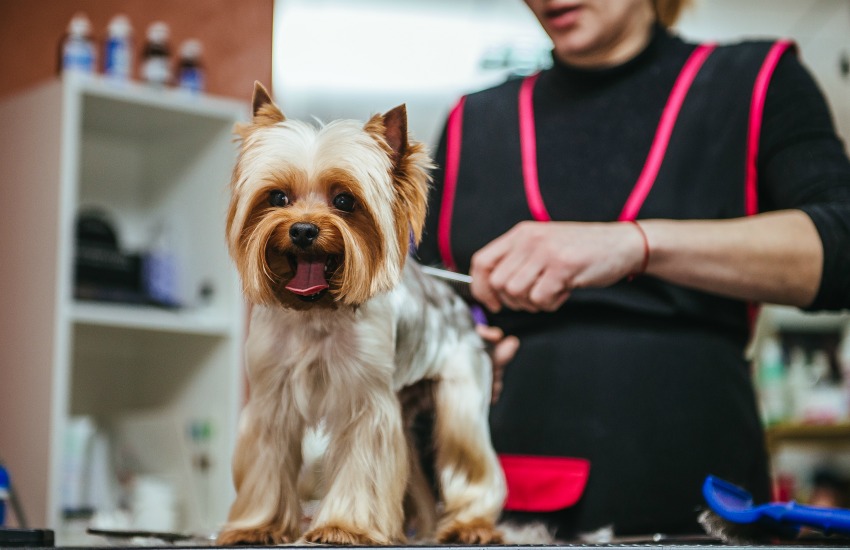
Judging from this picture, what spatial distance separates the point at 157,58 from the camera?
2.53 metres

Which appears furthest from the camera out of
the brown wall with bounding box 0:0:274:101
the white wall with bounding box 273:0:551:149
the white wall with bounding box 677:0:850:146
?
the white wall with bounding box 677:0:850:146

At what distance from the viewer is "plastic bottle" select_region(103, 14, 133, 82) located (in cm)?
247

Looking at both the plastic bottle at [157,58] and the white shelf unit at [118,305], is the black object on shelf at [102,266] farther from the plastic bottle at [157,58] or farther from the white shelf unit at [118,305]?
the plastic bottle at [157,58]

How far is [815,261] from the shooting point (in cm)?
116

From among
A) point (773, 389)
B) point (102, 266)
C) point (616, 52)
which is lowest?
point (773, 389)

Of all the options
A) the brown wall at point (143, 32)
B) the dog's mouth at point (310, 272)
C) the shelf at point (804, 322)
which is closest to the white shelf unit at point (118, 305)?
the brown wall at point (143, 32)

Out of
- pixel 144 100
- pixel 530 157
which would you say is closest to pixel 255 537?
pixel 530 157

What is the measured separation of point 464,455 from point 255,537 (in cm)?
21

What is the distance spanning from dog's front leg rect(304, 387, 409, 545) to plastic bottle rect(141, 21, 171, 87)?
6.16ft

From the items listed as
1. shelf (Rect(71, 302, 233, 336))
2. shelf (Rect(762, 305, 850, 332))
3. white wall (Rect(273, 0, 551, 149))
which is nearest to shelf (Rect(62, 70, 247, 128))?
shelf (Rect(71, 302, 233, 336))

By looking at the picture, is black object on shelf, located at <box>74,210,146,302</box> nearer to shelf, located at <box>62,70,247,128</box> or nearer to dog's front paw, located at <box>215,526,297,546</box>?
shelf, located at <box>62,70,247,128</box>

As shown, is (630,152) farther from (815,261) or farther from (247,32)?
(247,32)

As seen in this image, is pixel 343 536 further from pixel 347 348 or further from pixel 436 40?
→ pixel 436 40

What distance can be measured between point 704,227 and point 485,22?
9.44 ft
